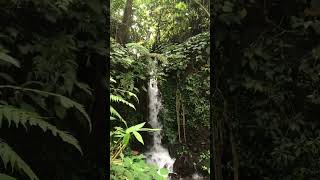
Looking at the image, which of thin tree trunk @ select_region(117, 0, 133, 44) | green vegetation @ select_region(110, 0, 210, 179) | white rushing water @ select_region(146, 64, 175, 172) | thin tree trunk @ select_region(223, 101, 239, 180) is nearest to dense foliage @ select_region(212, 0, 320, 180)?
thin tree trunk @ select_region(223, 101, 239, 180)

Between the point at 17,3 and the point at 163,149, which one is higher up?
the point at 17,3

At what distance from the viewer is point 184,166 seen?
555cm

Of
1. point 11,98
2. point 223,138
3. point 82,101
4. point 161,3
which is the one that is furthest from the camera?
point 161,3

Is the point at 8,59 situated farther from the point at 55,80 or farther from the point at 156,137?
the point at 156,137

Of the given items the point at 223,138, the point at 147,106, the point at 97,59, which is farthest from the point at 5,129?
the point at 147,106

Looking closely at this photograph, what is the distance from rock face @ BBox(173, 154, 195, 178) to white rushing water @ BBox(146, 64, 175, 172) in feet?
0.27

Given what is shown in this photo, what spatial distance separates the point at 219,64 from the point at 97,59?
26.2 inches

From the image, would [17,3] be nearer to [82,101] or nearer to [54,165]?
[82,101]

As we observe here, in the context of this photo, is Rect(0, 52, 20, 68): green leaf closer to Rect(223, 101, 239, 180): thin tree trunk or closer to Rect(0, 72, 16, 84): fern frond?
Rect(0, 72, 16, 84): fern frond

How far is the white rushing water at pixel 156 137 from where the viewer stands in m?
5.23

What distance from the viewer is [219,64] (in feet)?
6.77

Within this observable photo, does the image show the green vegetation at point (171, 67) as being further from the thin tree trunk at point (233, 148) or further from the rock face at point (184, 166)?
the thin tree trunk at point (233, 148)

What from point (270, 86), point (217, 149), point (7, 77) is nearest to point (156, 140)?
point (217, 149)

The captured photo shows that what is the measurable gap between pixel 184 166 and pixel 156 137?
609 mm
